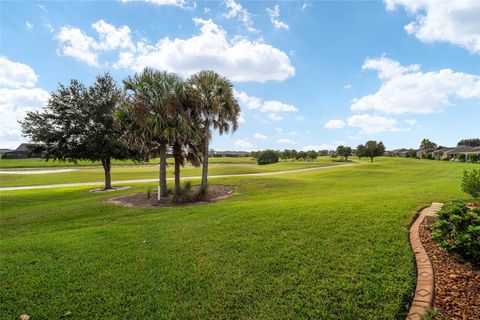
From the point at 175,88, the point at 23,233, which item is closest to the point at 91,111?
the point at 175,88

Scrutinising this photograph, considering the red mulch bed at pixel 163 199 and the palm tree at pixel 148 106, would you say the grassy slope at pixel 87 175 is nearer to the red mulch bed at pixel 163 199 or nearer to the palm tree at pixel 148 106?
the red mulch bed at pixel 163 199

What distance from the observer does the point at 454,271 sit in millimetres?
4316

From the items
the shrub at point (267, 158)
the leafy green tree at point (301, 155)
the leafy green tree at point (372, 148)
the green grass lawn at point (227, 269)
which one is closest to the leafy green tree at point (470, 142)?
the leafy green tree at point (372, 148)

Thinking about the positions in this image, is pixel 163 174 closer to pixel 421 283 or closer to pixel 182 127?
pixel 182 127

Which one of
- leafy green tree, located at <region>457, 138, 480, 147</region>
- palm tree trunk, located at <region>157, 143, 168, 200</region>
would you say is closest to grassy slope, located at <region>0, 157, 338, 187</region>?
palm tree trunk, located at <region>157, 143, 168, 200</region>

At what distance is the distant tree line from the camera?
1469 centimetres

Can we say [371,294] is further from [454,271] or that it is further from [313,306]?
[454,271]

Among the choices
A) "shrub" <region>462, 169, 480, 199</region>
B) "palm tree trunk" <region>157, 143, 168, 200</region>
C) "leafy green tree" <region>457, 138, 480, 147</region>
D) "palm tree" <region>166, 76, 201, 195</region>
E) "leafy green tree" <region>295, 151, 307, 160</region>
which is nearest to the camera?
"shrub" <region>462, 169, 480, 199</region>

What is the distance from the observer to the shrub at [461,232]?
4.39 m

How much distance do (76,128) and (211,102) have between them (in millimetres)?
11422

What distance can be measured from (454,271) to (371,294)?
1.72 m

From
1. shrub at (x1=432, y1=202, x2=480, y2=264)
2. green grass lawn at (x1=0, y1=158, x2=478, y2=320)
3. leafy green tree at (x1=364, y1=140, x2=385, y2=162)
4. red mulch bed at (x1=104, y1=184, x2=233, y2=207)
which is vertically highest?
leafy green tree at (x1=364, y1=140, x2=385, y2=162)

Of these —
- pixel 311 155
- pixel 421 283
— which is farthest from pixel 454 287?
pixel 311 155

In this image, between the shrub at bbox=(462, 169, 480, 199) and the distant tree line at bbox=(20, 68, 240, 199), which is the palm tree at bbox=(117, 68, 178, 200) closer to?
the distant tree line at bbox=(20, 68, 240, 199)
